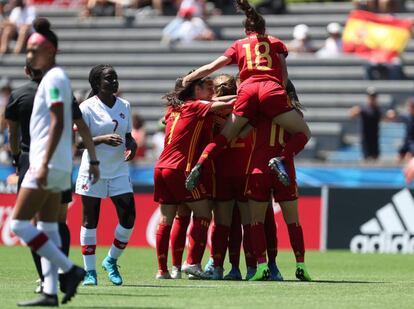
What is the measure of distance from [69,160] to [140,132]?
1542 cm

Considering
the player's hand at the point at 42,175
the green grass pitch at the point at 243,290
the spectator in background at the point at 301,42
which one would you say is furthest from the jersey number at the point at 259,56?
the spectator in background at the point at 301,42

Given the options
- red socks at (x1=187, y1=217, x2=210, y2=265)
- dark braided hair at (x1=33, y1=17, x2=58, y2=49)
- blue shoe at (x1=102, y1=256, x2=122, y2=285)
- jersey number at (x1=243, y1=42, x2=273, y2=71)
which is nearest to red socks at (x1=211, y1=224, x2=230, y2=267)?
red socks at (x1=187, y1=217, x2=210, y2=265)

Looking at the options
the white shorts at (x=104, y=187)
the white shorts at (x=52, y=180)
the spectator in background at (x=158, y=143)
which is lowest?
the spectator in background at (x=158, y=143)

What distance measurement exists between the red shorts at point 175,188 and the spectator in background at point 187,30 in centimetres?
1675

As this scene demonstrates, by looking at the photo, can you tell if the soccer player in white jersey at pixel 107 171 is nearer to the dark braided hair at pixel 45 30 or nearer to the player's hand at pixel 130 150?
the player's hand at pixel 130 150

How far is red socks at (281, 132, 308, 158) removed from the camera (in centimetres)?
1340

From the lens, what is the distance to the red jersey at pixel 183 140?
13938mm

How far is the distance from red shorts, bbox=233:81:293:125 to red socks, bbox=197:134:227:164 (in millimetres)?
344

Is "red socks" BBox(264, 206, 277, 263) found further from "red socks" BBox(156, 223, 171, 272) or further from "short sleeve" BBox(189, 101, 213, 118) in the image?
"short sleeve" BBox(189, 101, 213, 118)

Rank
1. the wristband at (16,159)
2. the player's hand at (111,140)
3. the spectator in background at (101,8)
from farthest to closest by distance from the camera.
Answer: the spectator in background at (101,8)
the player's hand at (111,140)
the wristband at (16,159)

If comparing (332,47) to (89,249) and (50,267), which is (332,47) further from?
(50,267)

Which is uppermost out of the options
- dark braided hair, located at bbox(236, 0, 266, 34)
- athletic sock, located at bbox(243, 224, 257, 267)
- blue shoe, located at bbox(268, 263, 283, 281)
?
dark braided hair, located at bbox(236, 0, 266, 34)

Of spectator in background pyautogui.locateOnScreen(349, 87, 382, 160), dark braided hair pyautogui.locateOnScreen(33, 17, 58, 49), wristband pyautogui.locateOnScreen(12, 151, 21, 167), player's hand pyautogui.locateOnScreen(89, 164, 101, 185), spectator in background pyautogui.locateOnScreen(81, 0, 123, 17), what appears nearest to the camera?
dark braided hair pyautogui.locateOnScreen(33, 17, 58, 49)

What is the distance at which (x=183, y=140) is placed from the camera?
14.0 meters
